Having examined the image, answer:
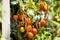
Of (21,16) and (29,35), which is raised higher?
(21,16)

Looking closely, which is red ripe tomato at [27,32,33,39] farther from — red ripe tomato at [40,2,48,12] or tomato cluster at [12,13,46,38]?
red ripe tomato at [40,2,48,12]

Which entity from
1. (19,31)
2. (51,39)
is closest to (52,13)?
(51,39)

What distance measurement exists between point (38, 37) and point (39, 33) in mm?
51

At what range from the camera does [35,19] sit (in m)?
1.89

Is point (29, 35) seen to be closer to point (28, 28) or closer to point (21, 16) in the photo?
point (28, 28)

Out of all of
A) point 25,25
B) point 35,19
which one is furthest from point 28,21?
point 35,19

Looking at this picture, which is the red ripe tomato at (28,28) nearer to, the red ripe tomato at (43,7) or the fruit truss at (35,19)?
the fruit truss at (35,19)

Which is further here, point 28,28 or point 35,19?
point 35,19

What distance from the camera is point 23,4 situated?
5.93 feet

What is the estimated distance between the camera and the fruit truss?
1.75m

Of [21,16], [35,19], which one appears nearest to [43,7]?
[35,19]

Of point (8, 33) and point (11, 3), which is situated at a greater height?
point (11, 3)

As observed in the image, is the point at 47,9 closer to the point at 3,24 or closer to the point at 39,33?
the point at 39,33

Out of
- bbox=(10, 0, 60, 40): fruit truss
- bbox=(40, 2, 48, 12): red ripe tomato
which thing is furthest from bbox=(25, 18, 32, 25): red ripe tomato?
bbox=(40, 2, 48, 12): red ripe tomato
